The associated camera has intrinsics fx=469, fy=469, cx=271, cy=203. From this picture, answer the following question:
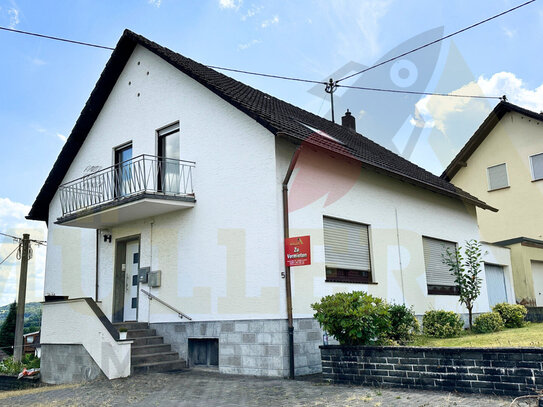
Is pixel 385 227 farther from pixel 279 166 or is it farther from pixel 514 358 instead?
pixel 514 358

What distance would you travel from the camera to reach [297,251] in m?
8.45

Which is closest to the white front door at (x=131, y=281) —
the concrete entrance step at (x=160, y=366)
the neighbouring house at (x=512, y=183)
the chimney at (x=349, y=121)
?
the concrete entrance step at (x=160, y=366)

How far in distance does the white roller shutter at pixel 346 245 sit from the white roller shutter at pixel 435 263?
3231 millimetres

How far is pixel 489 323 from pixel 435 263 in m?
2.85

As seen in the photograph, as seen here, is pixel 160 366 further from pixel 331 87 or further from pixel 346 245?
pixel 331 87

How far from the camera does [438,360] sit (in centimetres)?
616

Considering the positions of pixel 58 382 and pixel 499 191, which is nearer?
pixel 58 382

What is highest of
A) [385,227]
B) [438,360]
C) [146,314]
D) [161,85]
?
[161,85]

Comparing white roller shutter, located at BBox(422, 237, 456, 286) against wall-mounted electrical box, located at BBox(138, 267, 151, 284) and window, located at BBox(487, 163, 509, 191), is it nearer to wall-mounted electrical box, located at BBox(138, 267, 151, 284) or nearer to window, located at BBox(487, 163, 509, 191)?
window, located at BBox(487, 163, 509, 191)

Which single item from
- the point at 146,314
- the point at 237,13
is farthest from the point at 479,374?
the point at 237,13

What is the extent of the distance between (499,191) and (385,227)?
35.3ft

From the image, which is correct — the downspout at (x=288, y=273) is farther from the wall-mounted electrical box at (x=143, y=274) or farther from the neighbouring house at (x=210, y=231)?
the wall-mounted electrical box at (x=143, y=274)

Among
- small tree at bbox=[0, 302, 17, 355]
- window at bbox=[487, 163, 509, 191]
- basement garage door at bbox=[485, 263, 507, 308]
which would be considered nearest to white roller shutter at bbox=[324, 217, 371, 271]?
basement garage door at bbox=[485, 263, 507, 308]

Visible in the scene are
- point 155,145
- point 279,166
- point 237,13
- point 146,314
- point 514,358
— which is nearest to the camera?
point 514,358
